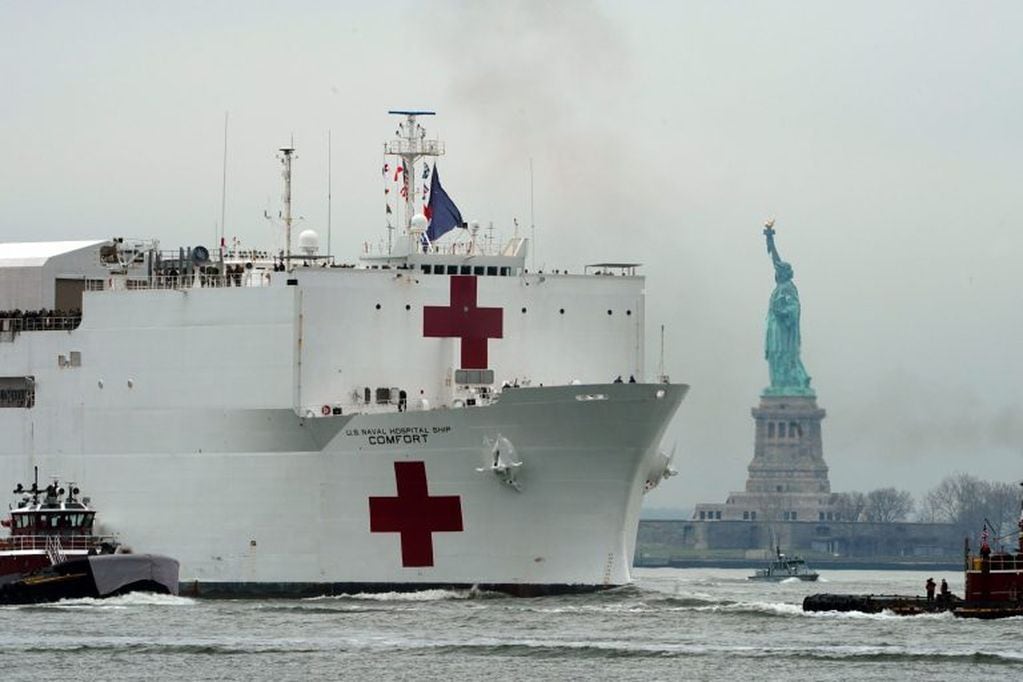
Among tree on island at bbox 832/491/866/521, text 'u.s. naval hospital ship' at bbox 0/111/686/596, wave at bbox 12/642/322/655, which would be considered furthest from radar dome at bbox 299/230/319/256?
tree on island at bbox 832/491/866/521

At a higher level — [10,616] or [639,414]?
[639,414]

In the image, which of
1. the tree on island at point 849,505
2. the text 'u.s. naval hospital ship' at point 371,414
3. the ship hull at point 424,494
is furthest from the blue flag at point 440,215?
the tree on island at point 849,505

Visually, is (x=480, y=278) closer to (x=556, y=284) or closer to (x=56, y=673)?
(x=556, y=284)

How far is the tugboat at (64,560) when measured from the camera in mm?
49562

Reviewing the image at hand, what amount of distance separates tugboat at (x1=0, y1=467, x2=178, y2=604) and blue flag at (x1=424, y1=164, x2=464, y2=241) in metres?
8.26

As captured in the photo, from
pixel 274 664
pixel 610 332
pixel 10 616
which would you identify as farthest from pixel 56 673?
pixel 610 332

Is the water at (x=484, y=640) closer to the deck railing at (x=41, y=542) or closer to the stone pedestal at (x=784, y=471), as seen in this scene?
the deck railing at (x=41, y=542)

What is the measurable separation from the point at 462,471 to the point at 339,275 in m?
Answer: 4.63

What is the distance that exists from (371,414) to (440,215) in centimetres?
518

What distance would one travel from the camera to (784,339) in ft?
614

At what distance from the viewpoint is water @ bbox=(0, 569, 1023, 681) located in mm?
37906

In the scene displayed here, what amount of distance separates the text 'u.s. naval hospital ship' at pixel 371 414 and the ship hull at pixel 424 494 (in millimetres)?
41

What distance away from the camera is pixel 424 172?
53594 mm

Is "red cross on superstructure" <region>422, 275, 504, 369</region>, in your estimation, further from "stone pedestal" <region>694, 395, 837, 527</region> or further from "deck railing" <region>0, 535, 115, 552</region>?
"stone pedestal" <region>694, 395, 837, 527</region>
